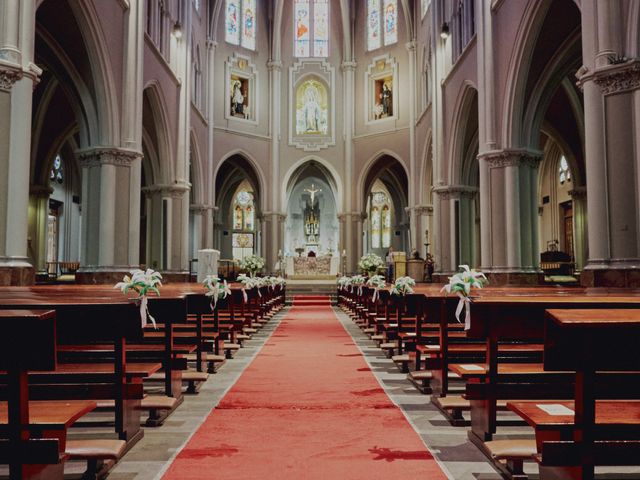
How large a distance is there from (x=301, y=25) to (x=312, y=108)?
163 inches

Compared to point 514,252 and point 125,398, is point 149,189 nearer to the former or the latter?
point 514,252

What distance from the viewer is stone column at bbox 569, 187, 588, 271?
20.3m

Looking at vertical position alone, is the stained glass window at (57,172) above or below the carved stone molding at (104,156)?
above

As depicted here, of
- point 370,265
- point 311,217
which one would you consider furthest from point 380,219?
point 370,265

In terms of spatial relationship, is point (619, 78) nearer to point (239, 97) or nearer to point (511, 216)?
point (511, 216)

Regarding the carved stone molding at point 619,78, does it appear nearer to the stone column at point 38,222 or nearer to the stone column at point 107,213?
the stone column at point 107,213

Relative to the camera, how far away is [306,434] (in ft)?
12.7

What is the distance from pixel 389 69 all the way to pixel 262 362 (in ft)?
76.3

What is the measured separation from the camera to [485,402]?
137 inches

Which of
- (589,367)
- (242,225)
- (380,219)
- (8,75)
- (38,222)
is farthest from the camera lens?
(380,219)

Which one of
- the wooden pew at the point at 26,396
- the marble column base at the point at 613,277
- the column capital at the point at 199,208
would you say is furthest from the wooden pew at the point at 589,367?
the column capital at the point at 199,208

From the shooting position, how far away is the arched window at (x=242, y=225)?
37812 millimetres

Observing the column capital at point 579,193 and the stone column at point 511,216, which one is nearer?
the stone column at point 511,216

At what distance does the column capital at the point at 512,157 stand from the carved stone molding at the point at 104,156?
26.0 feet
